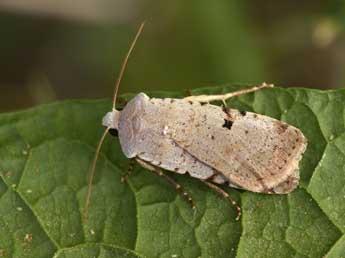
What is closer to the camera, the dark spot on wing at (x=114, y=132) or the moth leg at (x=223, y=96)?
the moth leg at (x=223, y=96)

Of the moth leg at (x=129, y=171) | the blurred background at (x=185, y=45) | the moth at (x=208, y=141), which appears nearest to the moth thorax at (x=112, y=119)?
the moth at (x=208, y=141)

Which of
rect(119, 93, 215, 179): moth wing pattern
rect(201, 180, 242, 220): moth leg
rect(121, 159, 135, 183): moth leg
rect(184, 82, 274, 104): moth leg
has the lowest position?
rect(201, 180, 242, 220): moth leg

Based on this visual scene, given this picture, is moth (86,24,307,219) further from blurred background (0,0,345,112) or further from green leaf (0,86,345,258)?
blurred background (0,0,345,112)

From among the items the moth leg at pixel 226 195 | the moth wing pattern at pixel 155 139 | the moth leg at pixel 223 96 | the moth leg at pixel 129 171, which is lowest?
the moth leg at pixel 226 195

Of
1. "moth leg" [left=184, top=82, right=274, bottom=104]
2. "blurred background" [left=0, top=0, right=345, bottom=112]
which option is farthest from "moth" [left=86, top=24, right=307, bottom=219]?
"blurred background" [left=0, top=0, right=345, bottom=112]

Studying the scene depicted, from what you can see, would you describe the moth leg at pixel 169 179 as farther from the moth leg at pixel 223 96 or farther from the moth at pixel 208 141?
the moth leg at pixel 223 96

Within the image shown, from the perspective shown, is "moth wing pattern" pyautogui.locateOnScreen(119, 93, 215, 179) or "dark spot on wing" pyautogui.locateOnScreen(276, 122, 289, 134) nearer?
"dark spot on wing" pyautogui.locateOnScreen(276, 122, 289, 134)
